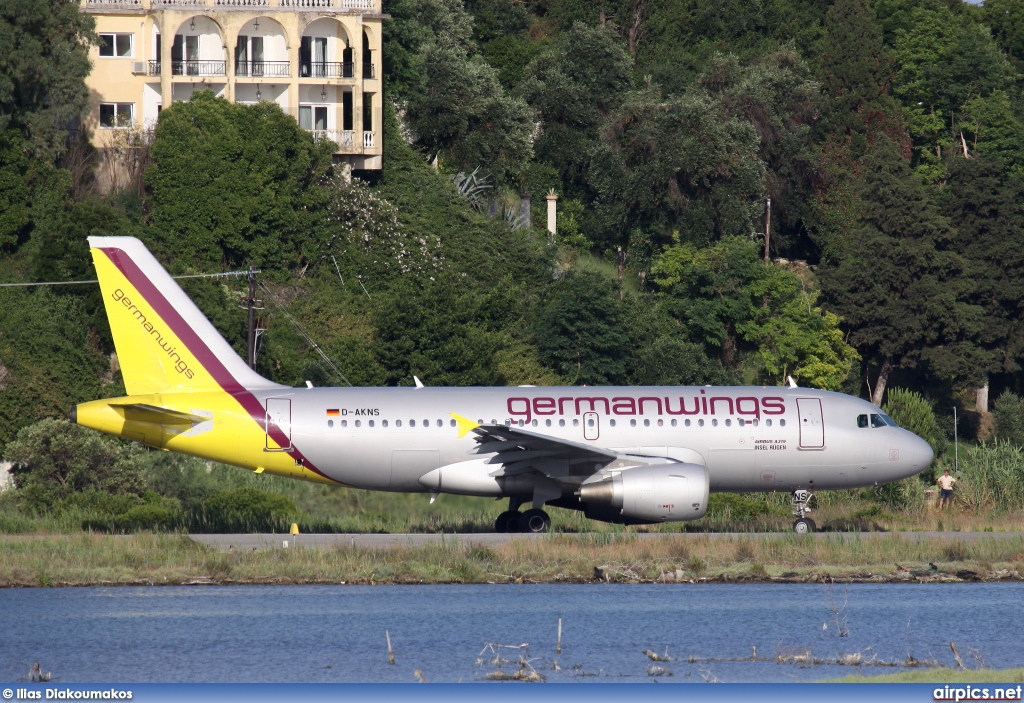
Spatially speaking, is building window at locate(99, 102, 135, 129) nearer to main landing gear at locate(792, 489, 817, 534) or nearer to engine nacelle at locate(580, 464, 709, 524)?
engine nacelle at locate(580, 464, 709, 524)

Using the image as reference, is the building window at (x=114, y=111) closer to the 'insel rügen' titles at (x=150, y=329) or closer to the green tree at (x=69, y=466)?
the green tree at (x=69, y=466)

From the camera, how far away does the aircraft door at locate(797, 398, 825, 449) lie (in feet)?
119

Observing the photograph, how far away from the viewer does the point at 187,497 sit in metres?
46.7

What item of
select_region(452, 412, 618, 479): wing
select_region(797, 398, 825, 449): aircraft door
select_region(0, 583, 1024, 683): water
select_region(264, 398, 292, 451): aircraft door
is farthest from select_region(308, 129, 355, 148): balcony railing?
select_region(0, 583, 1024, 683): water

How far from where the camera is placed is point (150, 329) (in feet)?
119

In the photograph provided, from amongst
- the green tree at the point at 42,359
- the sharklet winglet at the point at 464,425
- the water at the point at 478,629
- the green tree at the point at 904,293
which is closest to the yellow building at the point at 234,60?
the green tree at the point at 42,359

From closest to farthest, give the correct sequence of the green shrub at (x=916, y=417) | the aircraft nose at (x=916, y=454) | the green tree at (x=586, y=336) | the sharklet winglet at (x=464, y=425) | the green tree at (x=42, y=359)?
the sharklet winglet at (x=464, y=425) < the aircraft nose at (x=916, y=454) < the green tree at (x=42, y=359) < the green shrub at (x=916, y=417) < the green tree at (x=586, y=336)

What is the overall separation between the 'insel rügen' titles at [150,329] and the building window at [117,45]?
1631 inches

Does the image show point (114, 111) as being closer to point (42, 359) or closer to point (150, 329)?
point (42, 359)

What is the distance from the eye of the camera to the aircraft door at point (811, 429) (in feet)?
119

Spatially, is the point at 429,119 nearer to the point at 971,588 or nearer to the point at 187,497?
the point at 187,497

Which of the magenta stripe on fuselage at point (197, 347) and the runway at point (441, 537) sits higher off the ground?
the magenta stripe on fuselage at point (197, 347)

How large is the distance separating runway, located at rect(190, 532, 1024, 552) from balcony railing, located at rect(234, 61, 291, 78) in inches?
1617

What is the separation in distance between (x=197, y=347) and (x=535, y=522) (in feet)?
29.0
